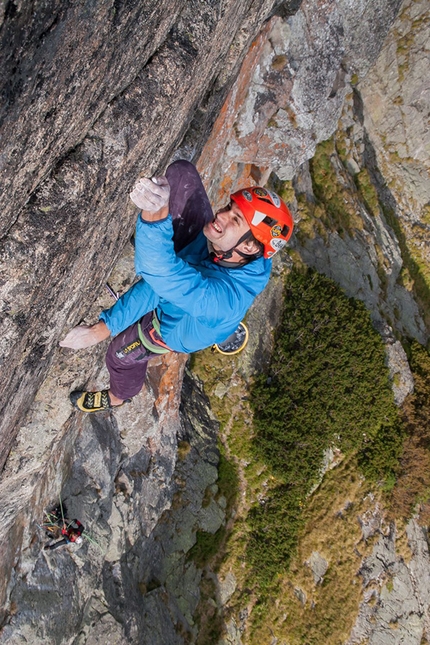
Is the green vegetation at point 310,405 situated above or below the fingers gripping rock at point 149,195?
below

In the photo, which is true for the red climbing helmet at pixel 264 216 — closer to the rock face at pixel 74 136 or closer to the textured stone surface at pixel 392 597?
the rock face at pixel 74 136

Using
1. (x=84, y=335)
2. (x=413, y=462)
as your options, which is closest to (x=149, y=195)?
(x=84, y=335)

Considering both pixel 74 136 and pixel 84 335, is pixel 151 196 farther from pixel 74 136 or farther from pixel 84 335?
pixel 84 335

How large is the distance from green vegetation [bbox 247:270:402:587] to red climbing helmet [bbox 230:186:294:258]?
7.59m

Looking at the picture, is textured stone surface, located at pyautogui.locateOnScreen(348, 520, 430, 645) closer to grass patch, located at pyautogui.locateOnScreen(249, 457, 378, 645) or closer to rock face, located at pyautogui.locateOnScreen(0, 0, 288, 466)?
grass patch, located at pyautogui.locateOnScreen(249, 457, 378, 645)

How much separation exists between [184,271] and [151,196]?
0.77 m

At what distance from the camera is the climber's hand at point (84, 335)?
5.62m

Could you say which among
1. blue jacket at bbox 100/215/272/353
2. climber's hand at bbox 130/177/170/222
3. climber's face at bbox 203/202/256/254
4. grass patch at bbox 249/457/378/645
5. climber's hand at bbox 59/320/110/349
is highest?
climber's hand at bbox 130/177/170/222

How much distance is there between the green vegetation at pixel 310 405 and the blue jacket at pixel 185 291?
6.90 metres

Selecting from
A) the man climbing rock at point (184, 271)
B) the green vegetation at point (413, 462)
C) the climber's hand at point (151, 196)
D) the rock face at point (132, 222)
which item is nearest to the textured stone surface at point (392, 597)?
the rock face at point (132, 222)

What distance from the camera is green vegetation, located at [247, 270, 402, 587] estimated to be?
1196cm

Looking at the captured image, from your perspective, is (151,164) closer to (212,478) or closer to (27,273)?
(27,273)

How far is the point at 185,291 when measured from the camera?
13.6ft

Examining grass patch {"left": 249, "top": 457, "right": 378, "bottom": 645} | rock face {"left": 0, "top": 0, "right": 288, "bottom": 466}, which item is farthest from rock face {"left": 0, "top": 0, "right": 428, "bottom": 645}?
grass patch {"left": 249, "top": 457, "right": 378, "bottom": 645}
